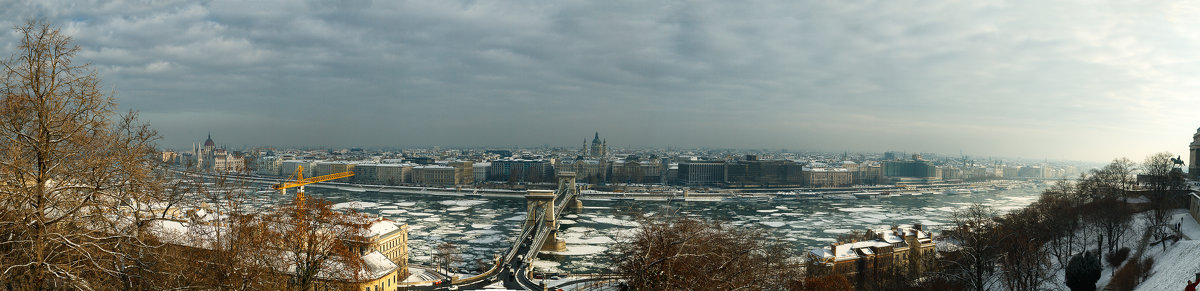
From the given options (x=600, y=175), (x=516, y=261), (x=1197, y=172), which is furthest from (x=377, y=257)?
(x=600, y=175)

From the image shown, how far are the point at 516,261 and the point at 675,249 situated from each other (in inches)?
682

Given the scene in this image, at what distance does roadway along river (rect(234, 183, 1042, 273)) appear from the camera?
2655 centimetres

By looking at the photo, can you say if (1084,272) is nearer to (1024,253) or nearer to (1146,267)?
(1146,267)

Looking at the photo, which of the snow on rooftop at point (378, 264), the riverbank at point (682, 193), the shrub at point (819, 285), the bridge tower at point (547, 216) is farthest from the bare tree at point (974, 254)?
the riverbank at point (682, 193)

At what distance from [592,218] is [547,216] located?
8.90m

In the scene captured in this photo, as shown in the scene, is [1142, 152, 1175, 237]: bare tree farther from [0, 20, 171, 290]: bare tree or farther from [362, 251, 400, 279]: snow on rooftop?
[0, 20, 171, 290]: bare tree

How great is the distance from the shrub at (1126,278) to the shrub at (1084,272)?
900 mm

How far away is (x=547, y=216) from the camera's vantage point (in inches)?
1289

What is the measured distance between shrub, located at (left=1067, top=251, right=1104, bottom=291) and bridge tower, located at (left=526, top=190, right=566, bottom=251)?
1891 centimetres

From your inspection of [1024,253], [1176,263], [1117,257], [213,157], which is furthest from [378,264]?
[213,157]

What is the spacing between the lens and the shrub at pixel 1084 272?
12.5 m

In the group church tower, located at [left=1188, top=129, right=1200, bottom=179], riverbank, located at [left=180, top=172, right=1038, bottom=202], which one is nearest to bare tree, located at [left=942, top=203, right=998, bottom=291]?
church tower, located at [left=1188, top=129, right=1200, bottom=179]

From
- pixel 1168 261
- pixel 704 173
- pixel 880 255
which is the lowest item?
pixel 880 255

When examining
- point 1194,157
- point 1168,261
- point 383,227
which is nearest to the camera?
point 1168,261
